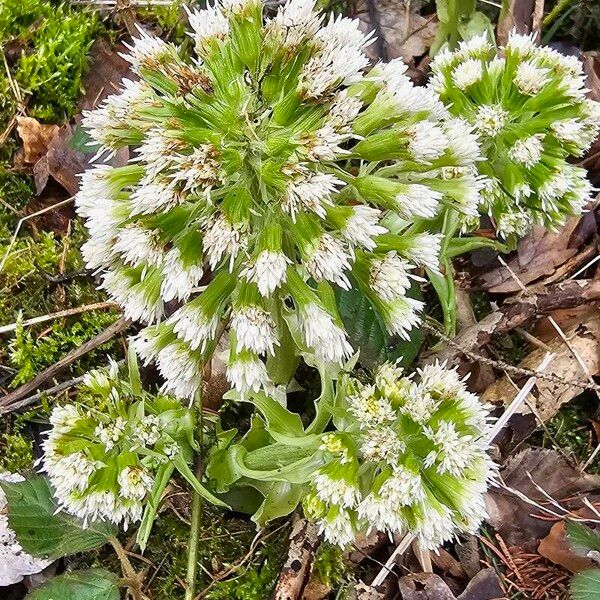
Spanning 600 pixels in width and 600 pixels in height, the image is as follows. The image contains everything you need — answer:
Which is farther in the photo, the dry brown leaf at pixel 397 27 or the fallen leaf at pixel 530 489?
the dry brown leaf at pixel 397 27

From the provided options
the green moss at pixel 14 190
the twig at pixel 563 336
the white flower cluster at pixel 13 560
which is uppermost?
the green moss at pixel 14 190

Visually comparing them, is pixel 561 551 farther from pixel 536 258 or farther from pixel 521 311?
pixel 536 258

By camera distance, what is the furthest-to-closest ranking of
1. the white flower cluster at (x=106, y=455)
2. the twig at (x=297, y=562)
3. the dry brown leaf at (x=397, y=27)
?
1. the dry brown leaf at (x=397, y=27)
2. the twig at (x=297, y=562)
3. the white flower cluster at (x=106, y=455)

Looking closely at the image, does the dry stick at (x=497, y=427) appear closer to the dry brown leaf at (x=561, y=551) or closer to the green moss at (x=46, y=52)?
the dry brown leaf at (x=561, y=551)

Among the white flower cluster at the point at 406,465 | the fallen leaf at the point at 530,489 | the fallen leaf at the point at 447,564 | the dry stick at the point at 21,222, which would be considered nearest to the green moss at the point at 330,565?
the fallen leaf at the point at 447,564

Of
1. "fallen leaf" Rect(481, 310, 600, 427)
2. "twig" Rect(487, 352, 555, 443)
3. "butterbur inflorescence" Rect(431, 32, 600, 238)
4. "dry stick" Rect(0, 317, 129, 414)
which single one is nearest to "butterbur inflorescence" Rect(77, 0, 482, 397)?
"butterbur inflorescence" Rect(431, 32, 600, 238)

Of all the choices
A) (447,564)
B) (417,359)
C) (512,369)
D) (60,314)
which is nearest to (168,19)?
(60,314)
